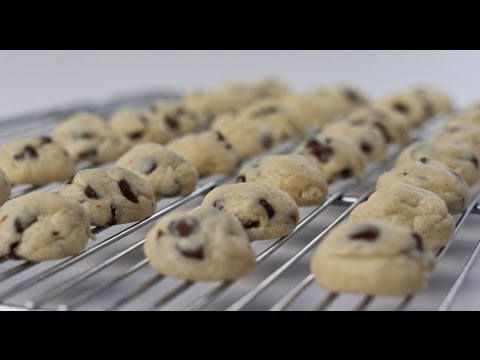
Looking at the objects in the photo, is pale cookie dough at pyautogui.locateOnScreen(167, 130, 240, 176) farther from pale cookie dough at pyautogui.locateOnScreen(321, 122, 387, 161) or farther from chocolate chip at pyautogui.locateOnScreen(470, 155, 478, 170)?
chocolate chip at pyautogui.locateOnScreen(470, 155, 478, 170)

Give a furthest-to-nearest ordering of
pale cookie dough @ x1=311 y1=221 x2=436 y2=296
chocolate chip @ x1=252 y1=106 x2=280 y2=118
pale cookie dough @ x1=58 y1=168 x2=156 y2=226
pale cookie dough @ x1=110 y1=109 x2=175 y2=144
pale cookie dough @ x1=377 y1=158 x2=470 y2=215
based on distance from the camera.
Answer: chocolate chip @ x1=252 y1=106 x2=280 y2=118 → pale cookie dough @ x1=110 y1=109 x2=175 y2=144 → pale cookie dough @ x1=377 y1=158 x2=470 y2=215 → pale cookie dough @ x1=58 y1=168 x2=156 y2=226 → pale cookie dough @ x1=311 y1=221 x2=436 y2=296

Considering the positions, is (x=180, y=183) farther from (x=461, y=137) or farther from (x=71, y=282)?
(x=461, y=137)

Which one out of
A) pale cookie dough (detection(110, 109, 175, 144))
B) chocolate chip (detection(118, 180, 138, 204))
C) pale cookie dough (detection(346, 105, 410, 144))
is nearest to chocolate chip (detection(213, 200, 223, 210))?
chocolate chip (detection(118, 180, 138, 204))

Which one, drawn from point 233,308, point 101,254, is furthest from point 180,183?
point 233,308

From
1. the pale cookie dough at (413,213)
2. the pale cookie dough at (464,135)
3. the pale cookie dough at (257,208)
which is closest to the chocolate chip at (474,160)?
the pale cookie dough at (464,135)

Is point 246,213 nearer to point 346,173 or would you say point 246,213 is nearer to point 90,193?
point 90,193

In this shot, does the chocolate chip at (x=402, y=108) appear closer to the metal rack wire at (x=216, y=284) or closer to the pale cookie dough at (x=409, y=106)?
the pale cookie dough at (x=409, y=106)
